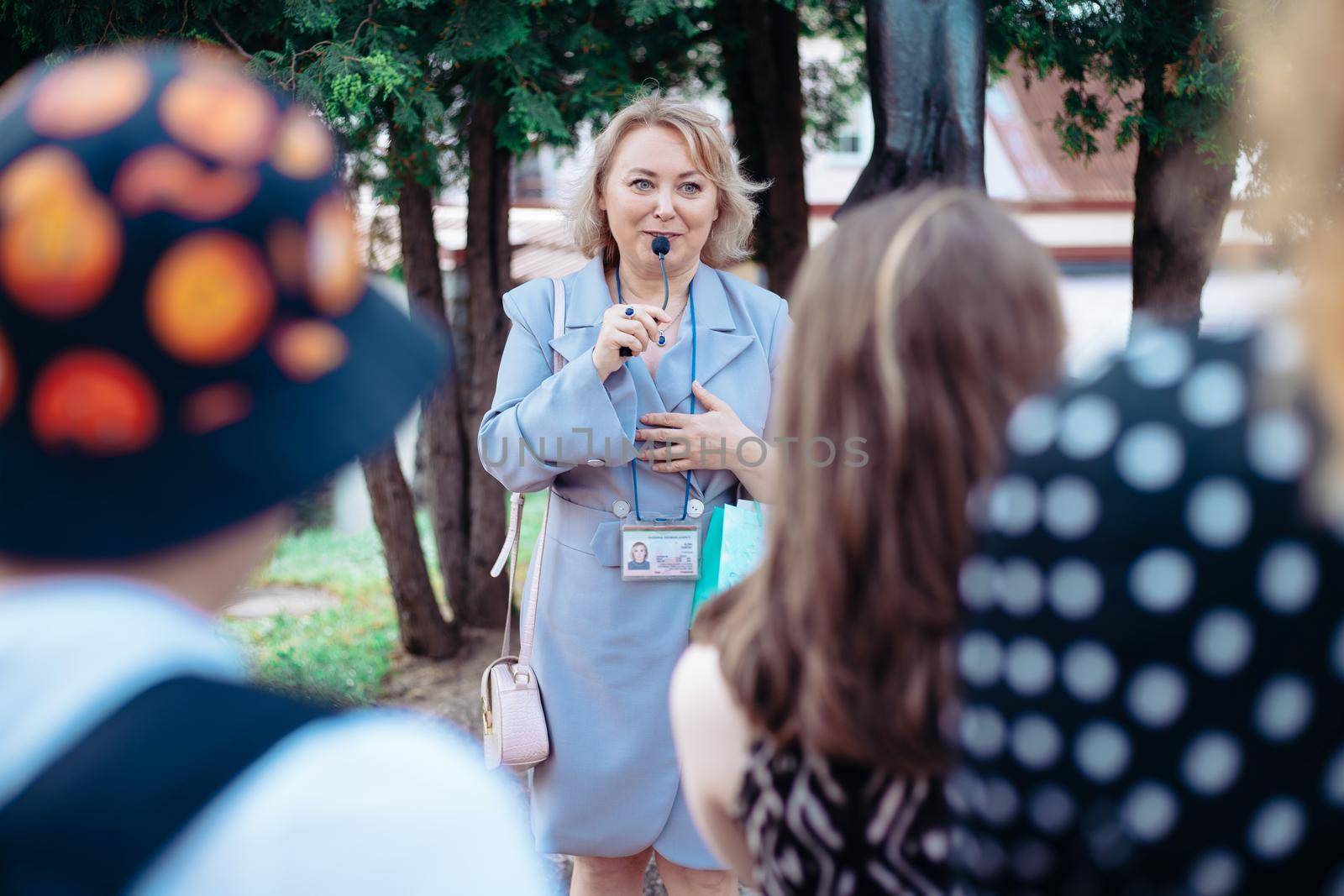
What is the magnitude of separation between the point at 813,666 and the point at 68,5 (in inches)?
137

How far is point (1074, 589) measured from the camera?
852 mm

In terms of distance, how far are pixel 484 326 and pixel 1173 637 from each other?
4.32 metres

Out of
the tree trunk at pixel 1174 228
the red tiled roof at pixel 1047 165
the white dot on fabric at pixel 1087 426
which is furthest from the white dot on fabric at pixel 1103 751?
the red tiled roof at pixel 1047 165

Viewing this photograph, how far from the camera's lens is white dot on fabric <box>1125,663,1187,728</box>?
0.84 m

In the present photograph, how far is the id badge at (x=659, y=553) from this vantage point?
7.56 feet

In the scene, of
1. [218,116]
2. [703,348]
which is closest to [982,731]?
[218,116]

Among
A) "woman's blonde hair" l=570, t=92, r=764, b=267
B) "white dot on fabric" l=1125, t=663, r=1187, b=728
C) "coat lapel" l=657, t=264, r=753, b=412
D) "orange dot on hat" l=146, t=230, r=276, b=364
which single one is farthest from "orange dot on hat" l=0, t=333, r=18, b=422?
"woman's blonde hair" l=570, t=92, r=764, b=267

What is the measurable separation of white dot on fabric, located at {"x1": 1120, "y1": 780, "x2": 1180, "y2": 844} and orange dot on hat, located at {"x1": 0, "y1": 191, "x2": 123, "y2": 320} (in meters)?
0.89

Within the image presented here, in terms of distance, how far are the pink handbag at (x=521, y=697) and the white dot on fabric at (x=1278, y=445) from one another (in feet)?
5.60

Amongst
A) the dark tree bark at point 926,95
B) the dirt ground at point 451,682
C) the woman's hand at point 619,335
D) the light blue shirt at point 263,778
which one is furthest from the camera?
the dirt ground at point 451,682

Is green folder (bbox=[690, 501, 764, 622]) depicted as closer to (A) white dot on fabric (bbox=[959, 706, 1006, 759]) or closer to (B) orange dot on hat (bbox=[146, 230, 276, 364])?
(A) white dot on fabric (bbox=[959, 706, 1006, 759])

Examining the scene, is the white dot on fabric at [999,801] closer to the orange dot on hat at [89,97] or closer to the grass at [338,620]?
the orange dot on hat at [89,97]

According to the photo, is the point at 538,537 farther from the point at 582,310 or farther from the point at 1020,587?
the point at 1020,587

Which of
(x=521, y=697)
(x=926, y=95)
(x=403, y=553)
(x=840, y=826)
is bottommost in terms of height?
(x=403, y=553)
